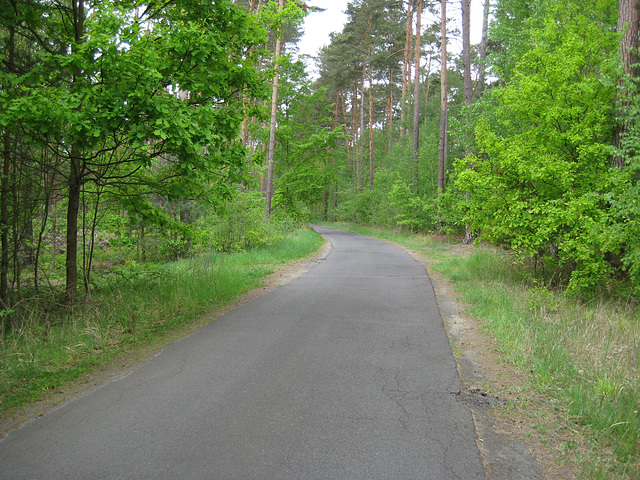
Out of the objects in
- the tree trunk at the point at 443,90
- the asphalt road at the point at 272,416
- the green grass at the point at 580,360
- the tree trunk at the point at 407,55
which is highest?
the tree trunk at the point at 407,55

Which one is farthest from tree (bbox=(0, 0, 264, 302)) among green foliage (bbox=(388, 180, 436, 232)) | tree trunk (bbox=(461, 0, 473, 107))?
green foliage (bbox=(388, 180, 436, 232))

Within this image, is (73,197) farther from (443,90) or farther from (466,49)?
(443,90)

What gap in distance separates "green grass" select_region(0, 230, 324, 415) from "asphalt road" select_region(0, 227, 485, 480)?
0.65 meters

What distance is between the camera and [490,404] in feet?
13.6

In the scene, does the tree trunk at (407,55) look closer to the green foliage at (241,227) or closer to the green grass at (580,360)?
the green foliage at (241,227)

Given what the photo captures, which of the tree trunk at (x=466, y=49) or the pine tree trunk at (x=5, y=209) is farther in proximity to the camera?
the tree trunk at (x=466, y=49)

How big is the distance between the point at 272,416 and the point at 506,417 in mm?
2130

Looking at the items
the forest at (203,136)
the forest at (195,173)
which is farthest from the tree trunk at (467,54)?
the forest at (195,173)

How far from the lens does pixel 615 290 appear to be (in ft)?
30.5

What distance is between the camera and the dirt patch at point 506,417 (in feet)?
10.1

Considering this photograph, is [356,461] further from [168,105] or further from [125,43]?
[125,43]

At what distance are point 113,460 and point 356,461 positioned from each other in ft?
5.85

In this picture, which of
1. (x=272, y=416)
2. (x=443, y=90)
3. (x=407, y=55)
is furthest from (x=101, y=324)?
(x=407, y=55)


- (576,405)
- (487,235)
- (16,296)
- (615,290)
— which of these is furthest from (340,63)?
(576,405)
